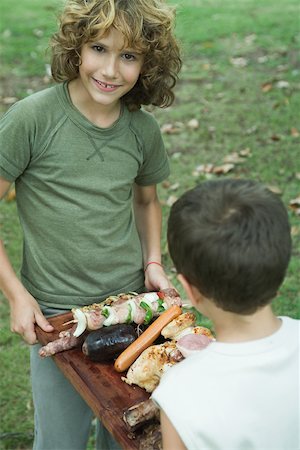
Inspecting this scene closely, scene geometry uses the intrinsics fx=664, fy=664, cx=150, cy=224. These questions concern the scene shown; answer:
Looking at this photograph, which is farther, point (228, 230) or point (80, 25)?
point (80, 25)

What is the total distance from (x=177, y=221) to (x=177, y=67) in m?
1.23

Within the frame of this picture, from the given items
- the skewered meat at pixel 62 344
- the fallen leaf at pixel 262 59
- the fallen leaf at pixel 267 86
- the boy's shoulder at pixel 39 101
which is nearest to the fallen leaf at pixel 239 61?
the fallen leaf at pixel 262 59

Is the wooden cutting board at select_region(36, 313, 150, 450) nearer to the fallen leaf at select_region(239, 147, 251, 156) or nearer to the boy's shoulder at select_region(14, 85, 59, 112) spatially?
the boy's shoulder at select_region(14, 85, 59, 112)

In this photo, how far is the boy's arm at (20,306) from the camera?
2211mm

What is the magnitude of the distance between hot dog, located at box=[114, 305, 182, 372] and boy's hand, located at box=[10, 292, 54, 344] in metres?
0.32

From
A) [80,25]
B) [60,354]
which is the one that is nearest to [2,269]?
[60,354]

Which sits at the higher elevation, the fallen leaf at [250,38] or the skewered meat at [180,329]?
the skewered meat at [180,329]

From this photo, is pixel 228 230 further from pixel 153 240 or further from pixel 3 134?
pixel 153 240

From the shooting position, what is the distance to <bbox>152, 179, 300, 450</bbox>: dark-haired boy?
147cm

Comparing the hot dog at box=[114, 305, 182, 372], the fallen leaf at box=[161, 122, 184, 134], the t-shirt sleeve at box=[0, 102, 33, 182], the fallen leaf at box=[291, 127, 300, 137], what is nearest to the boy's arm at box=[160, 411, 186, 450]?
the hot dog at box=[114, 305, 182, 372]

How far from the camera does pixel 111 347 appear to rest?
78.8 inches

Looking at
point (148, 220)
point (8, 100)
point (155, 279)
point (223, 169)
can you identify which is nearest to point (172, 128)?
point (223, 169)

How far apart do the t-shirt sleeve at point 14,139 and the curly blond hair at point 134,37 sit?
11.6 inches

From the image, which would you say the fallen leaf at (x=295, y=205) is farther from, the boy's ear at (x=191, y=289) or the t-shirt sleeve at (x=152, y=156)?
the boy's ear at (x=191, y=289)
